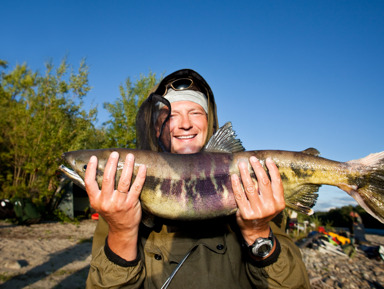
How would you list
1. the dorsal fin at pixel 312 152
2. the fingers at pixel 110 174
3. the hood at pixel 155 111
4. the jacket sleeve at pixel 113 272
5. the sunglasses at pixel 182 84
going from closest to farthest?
the jacket sleeve at pixel 113 272
the fingers at pixel 110 174
the dorsal fin at pixel 312 152
the hood at pixel 155 111
the sunglasses at pixel 182 84

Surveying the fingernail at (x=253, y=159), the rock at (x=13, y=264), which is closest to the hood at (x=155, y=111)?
the fingernail at (x=253, y=159)

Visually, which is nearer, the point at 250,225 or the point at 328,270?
the point at 250,225

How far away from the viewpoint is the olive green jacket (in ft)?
7.29

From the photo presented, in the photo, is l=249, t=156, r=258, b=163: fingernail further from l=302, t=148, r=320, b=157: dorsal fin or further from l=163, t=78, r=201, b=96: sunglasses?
l=163, t=78, r=201, b=96: sunglasses

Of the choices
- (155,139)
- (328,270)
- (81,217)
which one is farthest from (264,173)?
(81,217)

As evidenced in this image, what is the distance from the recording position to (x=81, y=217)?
17016mm

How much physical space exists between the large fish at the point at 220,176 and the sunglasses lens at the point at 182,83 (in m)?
1.25

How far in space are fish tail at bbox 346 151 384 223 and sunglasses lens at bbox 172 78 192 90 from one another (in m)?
2.31

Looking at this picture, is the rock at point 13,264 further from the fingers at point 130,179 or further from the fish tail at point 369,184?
the fish tail at point 369,184

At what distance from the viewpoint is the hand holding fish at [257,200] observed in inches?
90.8

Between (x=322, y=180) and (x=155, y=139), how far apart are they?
1996 mm

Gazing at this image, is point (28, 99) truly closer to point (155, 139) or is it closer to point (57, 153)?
point (57, 153)

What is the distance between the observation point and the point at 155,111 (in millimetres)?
3625

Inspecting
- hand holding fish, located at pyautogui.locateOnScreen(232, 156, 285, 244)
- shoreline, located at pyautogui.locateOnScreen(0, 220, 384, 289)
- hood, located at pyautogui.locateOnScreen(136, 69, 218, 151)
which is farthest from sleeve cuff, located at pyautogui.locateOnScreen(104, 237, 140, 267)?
shoreline, located at pyautogui.locateOnScreen(0, 220, 384, 289)
